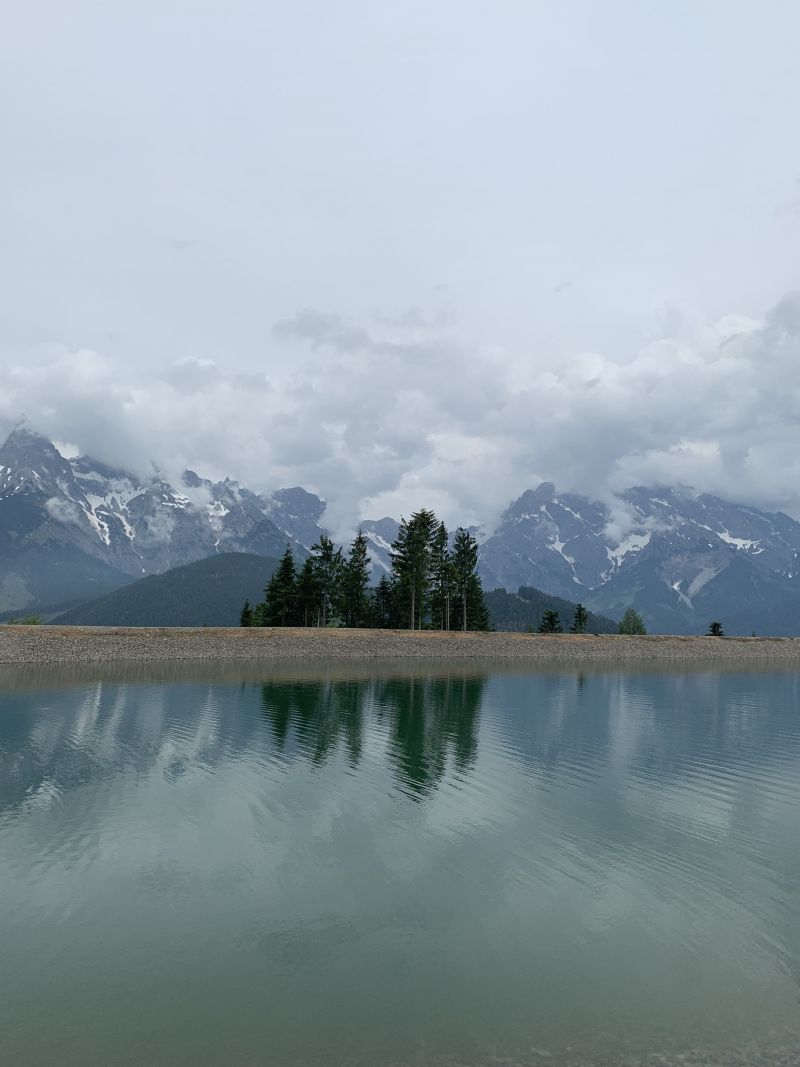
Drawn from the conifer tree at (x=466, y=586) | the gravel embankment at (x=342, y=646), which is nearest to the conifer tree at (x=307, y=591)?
the gravel embankment at (x=342, y=646)

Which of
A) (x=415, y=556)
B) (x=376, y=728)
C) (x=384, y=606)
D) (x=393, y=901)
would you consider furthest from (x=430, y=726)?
(x=384, y=606)

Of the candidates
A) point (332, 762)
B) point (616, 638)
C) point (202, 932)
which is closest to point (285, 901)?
point (202, 932)

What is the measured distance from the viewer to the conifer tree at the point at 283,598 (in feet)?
449

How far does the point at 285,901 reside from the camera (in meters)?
18.8

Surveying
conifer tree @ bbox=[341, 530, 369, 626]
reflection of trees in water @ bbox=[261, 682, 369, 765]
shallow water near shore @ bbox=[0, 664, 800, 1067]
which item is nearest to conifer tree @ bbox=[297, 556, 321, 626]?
conifer tree @ bbox=[341, 530, 369, 626]

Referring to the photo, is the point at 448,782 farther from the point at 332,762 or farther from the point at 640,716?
the point at 640,716

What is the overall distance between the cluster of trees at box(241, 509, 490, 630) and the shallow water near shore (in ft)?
305

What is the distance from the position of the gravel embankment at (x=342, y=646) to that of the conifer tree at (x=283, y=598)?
78.2 feet

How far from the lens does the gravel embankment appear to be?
302ft

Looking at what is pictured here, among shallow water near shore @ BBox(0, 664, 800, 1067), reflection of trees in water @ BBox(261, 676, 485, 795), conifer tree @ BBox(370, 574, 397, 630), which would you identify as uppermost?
conifer tree @ BBox(370, 574, 397, 630)

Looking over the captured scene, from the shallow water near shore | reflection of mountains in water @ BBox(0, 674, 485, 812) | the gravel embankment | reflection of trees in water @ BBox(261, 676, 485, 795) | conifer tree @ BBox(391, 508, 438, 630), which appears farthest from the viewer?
conifer tree @ BBox(391, 508, 438, 630)

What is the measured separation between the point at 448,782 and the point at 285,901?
15.1 metres

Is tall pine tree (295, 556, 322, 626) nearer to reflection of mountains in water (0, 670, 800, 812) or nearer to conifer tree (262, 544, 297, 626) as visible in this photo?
conifer tree (262, 544, 297, 626)

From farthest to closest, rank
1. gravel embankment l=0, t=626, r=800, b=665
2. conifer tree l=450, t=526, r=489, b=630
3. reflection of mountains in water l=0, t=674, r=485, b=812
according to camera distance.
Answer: conifer tree l=450, t=526, r=489, b=630
gravel embankment l=0, t=626, r=800, b=665
reflection of mountains in water l=0, t=674, r=485, b=812
